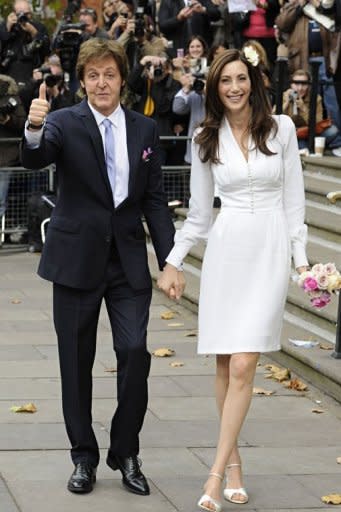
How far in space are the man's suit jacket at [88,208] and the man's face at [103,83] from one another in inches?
3.8

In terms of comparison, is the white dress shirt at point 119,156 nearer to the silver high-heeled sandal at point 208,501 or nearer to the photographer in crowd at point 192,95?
the silver high-heeled sandal at point 208,501

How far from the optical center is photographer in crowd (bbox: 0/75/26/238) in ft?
50.3

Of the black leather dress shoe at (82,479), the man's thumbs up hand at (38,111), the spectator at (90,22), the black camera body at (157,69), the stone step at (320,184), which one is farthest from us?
the spectator at (90,22)

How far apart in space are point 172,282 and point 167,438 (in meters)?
1.53

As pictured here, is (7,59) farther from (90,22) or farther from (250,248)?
(250,248)

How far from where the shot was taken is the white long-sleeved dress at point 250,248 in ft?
21.4

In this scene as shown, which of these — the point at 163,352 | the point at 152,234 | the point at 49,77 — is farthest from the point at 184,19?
the point at 152,234

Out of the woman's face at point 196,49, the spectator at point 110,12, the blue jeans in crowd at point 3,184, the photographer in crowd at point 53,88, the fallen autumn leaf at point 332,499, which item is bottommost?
the fallen autumn leaf at point 332,499

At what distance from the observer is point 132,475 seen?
678cm

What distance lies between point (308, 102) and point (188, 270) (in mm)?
3338

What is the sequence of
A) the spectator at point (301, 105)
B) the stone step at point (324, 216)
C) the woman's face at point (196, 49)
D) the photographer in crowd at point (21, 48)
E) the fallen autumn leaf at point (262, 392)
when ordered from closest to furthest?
the fallen autumn leaf at point (262, 392) < the stone step at point (324, 216) < the spectator at point (301, 105) < the woman's face at point (196, 49) < the photographer in crowd at point (21, 48)

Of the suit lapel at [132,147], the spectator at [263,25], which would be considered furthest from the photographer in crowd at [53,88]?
the suit lapel at [132,147]

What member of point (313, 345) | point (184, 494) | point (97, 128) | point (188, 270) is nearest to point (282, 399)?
point (313, 345)

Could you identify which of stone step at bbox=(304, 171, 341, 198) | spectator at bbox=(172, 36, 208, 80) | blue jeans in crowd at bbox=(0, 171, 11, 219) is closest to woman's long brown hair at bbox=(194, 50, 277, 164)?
stone step at bbox=(304, 171, 341, 198)
